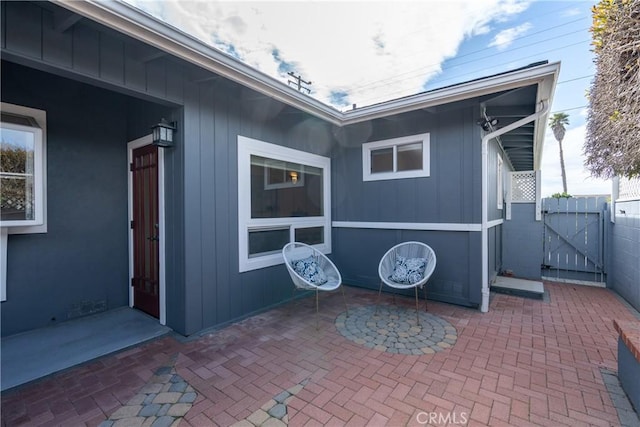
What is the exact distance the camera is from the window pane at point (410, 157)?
421cm

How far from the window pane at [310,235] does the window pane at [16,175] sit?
3064 millimetres

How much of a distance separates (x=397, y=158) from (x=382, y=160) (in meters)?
0.26

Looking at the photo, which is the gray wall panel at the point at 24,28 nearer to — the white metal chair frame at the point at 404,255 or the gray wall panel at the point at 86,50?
the gray wall panel at the point at 86,50

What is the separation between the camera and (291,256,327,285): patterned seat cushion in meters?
3.48

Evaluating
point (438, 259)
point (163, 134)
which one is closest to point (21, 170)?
point (163, 134)

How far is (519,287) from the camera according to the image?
14.9ft

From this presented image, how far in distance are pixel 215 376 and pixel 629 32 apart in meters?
3.98

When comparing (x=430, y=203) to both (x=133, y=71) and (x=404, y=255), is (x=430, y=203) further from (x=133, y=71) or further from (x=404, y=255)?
(x=133, y=71)

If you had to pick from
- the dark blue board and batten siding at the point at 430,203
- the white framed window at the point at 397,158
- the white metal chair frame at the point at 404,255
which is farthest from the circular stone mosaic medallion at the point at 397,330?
the white framed window at the point at 397,158

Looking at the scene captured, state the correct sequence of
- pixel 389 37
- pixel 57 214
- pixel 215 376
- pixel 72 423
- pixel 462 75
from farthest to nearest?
pixel 462 75 < pixel 389 37 < pixel 57 214 < pixel 215 376 < pixel 72 423

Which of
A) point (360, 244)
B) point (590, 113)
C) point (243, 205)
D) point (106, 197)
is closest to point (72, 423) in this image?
point (243, 205)

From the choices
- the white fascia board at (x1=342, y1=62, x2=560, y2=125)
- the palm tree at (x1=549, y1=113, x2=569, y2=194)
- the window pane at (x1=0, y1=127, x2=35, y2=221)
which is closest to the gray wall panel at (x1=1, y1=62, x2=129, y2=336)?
the window pane at (x1=0, y1=127, x2=35, y2=221)

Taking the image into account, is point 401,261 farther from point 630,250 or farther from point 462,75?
point 462,75

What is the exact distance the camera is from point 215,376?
2244 millimetres
